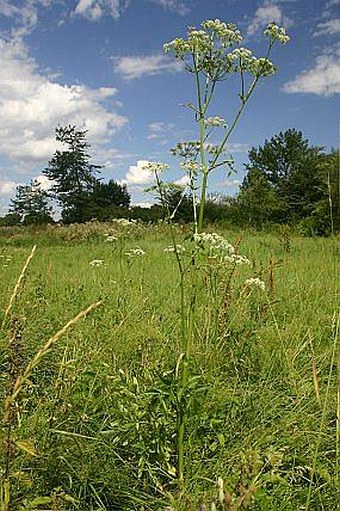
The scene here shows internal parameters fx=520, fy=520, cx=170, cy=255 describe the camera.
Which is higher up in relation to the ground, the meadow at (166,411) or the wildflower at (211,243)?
the wildflower at (211,243)

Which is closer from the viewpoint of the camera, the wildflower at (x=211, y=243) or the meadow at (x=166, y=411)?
the meadow at (x=166, y=411)

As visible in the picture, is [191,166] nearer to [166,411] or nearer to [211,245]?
[211,245]

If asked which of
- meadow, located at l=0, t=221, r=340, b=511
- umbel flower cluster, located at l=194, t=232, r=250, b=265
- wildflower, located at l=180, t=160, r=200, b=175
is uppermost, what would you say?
wildflower, located at l=180, t=160, r=200, b=175

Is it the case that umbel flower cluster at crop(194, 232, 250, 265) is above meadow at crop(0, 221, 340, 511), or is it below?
above

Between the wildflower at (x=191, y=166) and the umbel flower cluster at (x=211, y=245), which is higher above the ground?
the wildflower at (x=191, y=166)

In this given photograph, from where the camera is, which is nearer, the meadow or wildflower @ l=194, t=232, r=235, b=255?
the meadow

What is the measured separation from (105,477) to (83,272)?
480 centimetres

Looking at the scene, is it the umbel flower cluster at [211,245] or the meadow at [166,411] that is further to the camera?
the umbel flower cluster at [211,245]

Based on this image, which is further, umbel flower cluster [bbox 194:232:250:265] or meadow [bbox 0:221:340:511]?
umbel flower cluster [bbox 194:232:250:265]

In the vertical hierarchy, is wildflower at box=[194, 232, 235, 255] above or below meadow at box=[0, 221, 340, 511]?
above

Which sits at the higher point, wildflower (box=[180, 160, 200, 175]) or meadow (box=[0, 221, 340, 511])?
wildflower (box=[180, 160, 200, 175])

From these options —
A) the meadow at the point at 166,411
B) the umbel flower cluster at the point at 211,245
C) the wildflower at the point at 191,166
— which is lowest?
the meadow at the point at 166,411

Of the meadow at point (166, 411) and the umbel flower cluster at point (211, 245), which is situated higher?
the umbel flower cluster at point (211, 245)

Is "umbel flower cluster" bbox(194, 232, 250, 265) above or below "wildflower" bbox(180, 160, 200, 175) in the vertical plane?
below
